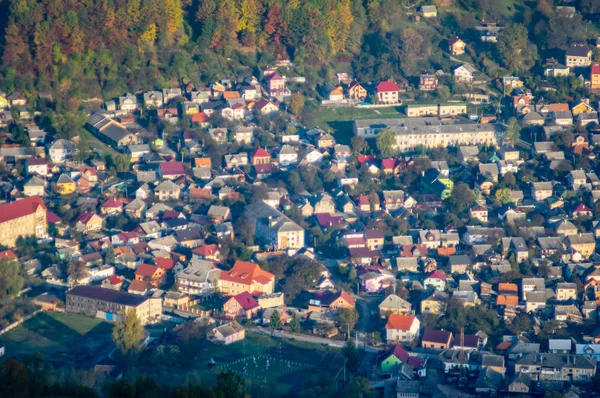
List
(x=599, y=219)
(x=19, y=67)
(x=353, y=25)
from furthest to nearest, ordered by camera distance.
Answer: (x=353, y=25), (x=19, y=67), (x=599, y=219)

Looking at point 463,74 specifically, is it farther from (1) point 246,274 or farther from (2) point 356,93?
(1) point 246,274

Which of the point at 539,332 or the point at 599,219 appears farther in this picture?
the point at 599,219

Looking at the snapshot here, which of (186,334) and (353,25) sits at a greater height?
(353,25)

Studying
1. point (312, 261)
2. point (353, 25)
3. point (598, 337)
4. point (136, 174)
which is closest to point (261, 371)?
point (312, 261)

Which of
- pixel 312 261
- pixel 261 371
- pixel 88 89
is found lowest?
pixel 261 371

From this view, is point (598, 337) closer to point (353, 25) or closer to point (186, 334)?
point (186, 334)

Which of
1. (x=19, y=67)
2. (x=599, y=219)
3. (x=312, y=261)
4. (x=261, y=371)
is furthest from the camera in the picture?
(x=19, y=67)

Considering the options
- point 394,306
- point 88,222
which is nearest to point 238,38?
point 88,222
